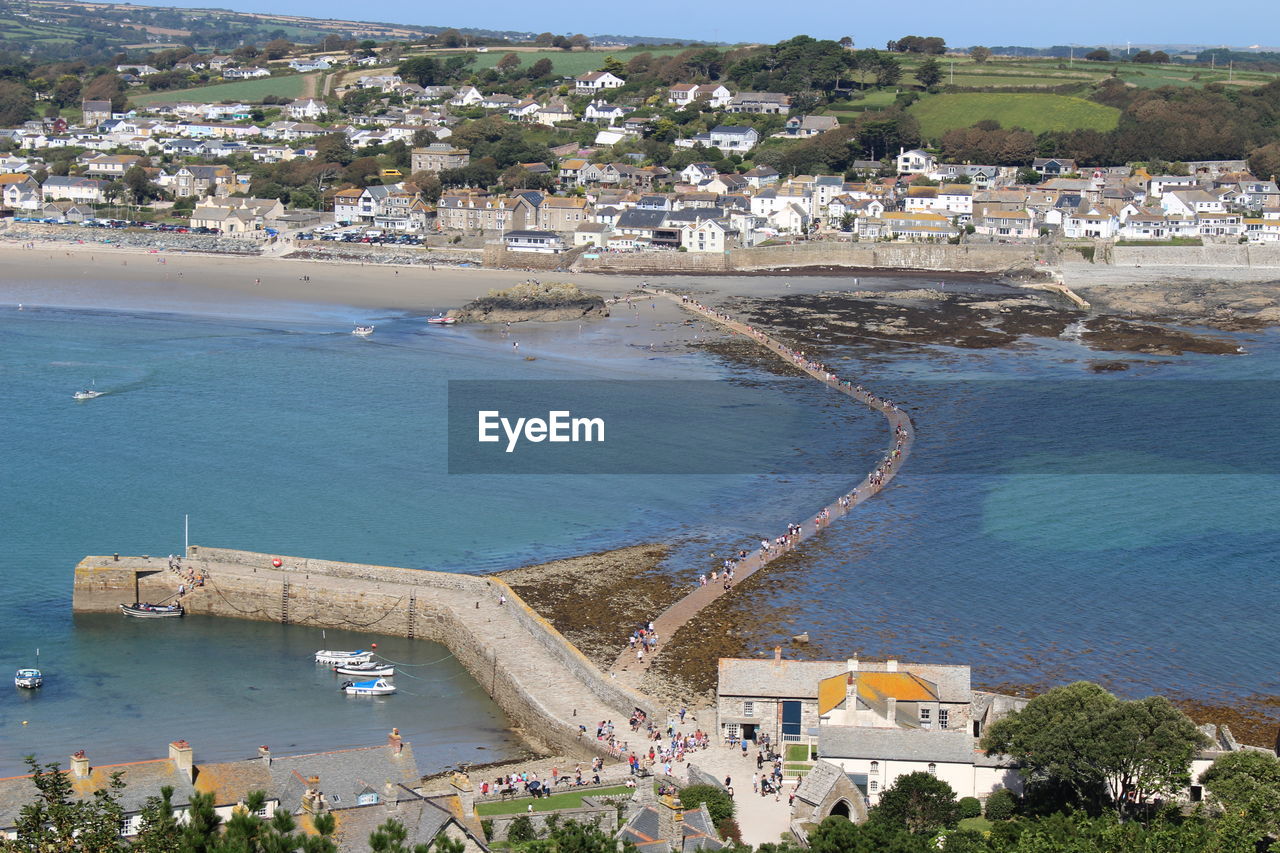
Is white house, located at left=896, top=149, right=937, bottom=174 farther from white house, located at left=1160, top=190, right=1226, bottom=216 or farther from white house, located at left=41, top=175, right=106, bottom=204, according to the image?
white house, located at left=41, top=175, right=106, bottom=204

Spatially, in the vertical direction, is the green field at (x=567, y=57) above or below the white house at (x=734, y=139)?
above

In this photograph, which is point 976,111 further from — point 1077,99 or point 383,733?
point 383,733

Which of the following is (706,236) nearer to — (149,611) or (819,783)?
(149,611)

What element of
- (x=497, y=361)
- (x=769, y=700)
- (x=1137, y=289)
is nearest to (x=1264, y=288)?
(x=1137, y=289)

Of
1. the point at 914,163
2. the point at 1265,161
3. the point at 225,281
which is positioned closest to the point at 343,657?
the point at 225,281

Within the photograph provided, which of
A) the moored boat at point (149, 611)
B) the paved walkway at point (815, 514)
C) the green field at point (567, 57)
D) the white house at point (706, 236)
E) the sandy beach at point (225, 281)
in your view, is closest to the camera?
the paved walkway at point (815, 514)

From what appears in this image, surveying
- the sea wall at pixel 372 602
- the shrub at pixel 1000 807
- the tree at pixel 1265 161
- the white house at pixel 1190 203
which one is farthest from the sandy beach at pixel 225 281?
the shrub at pixel 1000 807

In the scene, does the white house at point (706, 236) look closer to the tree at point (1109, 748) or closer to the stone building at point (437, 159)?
the stone building at point (437, 159)
